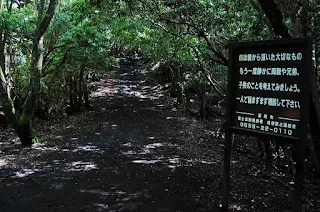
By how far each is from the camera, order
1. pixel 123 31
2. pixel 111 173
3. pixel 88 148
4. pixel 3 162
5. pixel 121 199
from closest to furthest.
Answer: pixel 121 199, pixel 111 173, pixel 3 162, pixel 88 148, pixel 123 31

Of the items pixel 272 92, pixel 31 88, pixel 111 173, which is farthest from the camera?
pixel 31 88

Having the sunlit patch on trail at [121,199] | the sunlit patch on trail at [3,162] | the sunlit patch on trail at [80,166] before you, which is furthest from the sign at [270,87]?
the sunlit patch on trail at [3,162]

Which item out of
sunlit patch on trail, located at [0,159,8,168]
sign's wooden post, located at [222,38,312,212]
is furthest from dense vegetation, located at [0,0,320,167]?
sign's wooden post, located at [222,38,312,212]

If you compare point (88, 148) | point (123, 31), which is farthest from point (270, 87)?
point (123, 31)

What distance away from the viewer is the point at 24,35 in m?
9.66

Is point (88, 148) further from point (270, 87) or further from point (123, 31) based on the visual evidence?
point (270, 87)

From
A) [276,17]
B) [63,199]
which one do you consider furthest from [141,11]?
[63,199]

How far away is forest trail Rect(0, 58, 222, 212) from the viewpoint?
5.12 metres

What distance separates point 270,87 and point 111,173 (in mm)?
4117

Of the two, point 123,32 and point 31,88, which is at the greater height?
point 123,32

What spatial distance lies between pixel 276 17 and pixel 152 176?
406 cm

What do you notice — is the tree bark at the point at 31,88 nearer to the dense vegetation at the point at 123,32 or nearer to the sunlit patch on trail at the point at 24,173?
the dense vegetation at the point at 123,32

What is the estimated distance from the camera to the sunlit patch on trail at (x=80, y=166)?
6957mm

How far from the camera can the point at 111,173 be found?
21.8 ft
